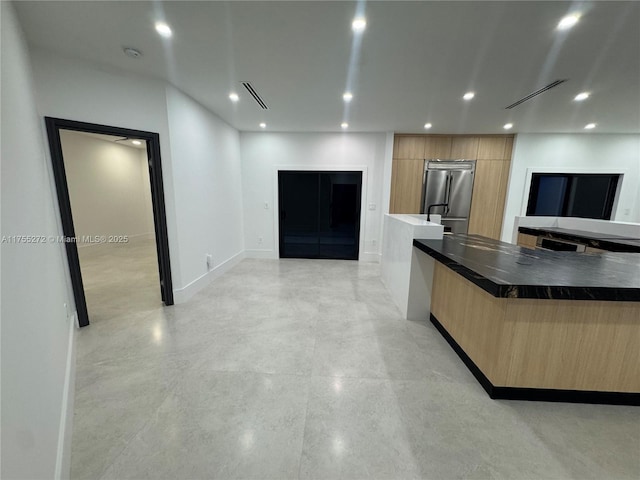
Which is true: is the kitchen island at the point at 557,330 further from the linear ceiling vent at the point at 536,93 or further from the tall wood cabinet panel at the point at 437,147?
the tall wood cabinet panel at the point at 437,147

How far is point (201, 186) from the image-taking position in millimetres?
3686

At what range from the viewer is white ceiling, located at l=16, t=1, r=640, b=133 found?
69.8 inches

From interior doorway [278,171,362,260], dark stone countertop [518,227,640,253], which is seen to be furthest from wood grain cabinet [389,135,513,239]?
dark stone countertop [518,227,640,253]

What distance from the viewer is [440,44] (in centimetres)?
213

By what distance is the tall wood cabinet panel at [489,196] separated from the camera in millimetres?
5164

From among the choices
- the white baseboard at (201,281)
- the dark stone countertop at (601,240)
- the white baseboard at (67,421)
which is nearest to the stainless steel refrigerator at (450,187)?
the dark stone countertop at (601,240)

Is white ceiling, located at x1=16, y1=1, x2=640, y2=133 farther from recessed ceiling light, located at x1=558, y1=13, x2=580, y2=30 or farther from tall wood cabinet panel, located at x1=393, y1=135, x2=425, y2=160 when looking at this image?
tall wood cabinet panel, located at x1=393, y1=135, x2=425, y2=160

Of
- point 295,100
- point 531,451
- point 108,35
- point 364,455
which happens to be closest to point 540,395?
point 531,451

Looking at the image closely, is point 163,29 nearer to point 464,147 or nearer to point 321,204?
point 321,204

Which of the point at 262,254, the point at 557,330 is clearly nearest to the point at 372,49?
the point at 557,330

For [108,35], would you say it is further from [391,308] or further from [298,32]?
[391,308]

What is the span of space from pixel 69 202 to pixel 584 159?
27.5 ft

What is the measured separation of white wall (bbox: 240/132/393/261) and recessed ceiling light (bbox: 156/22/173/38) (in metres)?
3.20

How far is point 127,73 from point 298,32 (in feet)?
6.66
